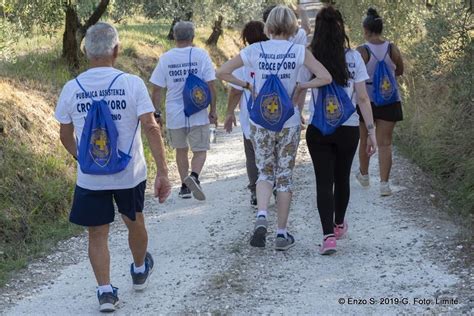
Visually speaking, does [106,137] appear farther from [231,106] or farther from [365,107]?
[231,106]

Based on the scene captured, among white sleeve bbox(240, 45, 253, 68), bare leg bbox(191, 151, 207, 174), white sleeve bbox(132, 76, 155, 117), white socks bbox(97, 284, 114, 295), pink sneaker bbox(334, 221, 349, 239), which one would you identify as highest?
white sleeve bbox(240, 45, 253, 68)

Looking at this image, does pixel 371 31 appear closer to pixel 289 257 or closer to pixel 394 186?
pixel 394 186

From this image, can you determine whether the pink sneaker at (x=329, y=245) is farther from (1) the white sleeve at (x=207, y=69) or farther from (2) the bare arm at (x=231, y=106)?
(1) the white sleeve at (x=207, y=69)

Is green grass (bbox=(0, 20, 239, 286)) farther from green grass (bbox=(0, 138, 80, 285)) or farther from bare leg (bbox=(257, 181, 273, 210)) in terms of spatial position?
bare leg (bbox=(257, 181, 273, 210))

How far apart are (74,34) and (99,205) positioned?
9179 millimetres

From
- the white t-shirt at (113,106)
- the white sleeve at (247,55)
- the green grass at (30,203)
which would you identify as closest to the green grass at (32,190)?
the green grass at (30,203)

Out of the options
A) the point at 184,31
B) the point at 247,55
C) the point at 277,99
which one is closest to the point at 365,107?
the point at 277,99

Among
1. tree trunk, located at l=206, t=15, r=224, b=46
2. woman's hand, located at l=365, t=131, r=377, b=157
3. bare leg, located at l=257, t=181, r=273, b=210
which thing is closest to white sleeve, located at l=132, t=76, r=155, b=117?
bare leg, located at l=257, t=181, r=273, b=210

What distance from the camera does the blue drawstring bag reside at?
5.45 meters

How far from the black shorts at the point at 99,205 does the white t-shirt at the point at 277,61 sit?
1.56 m

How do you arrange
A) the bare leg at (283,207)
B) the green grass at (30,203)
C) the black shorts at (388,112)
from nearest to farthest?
the bare leg at (283,207), the green grass at (30,203), the black shorts at (388,112)

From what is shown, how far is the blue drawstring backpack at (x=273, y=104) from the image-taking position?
5504 mm

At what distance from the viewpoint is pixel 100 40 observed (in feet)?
14.5

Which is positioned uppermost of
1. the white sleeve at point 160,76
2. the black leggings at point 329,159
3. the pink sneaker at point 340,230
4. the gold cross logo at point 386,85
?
the white sleeve at point 160,76
